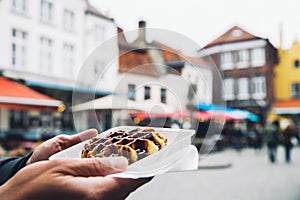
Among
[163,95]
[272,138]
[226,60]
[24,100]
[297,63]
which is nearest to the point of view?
[163,95]

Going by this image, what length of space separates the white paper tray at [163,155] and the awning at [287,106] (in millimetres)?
812

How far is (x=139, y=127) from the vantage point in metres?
0.37

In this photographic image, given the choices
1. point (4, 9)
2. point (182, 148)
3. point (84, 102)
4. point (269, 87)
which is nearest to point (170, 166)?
point (182, 148)

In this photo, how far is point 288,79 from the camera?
107 cm

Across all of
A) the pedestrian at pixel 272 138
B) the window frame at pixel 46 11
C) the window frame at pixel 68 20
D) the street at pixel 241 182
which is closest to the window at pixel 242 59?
the pedestrian at pixel 272 138

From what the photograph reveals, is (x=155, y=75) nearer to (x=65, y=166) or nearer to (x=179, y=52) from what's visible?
(x=179, y=52)

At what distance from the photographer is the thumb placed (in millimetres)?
275

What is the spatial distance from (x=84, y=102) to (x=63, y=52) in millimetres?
1307

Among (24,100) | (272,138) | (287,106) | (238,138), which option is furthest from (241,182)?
(24,100)

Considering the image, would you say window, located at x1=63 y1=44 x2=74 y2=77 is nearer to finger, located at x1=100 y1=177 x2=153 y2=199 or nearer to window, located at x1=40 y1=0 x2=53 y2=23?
window, located at x1=40 y1=0 x2=53 y2=23

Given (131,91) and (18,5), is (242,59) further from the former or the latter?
(18,5)

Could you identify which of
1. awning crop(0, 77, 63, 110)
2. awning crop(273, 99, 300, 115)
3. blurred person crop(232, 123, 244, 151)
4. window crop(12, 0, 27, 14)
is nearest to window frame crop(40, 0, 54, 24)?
window crop(12, 0, 27, 14)

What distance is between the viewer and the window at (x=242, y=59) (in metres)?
0.95

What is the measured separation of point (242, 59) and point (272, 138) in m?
0.59
